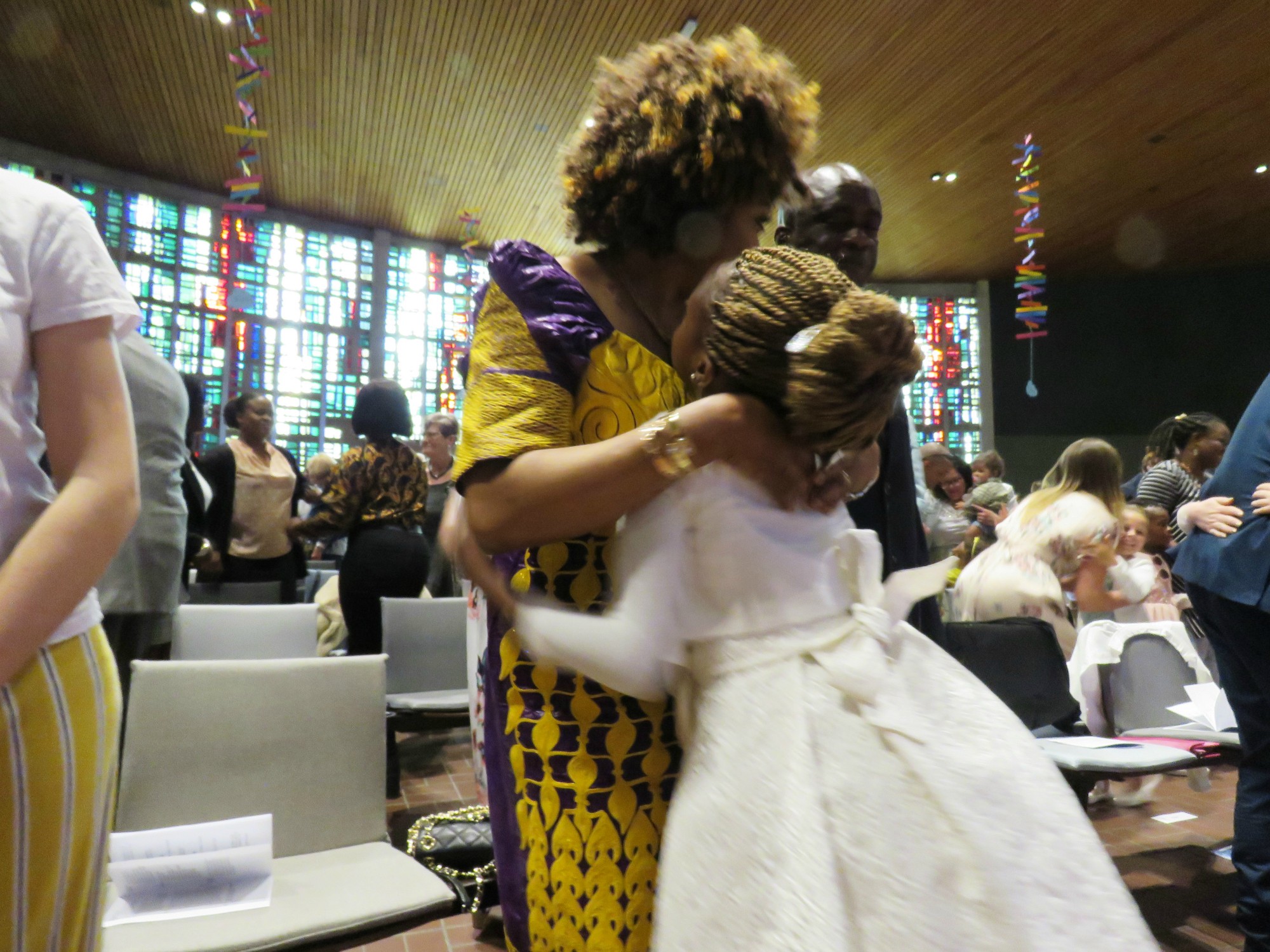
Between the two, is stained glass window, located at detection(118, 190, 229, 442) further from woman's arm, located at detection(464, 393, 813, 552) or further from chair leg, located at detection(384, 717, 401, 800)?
woman's arm, located at detection(464, 393, 813, 552)

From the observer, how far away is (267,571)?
4.33 m

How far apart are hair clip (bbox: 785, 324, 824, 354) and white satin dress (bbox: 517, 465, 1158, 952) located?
116 mm

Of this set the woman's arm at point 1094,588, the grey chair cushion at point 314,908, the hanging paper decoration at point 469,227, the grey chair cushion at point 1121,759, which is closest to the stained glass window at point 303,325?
the hanging paper decoration at point 469,227

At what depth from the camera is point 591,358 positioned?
0.82m

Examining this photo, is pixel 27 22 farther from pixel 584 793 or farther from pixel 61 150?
pixel 584 793

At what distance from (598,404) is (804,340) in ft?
0.75

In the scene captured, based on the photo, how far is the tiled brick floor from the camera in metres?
2.61

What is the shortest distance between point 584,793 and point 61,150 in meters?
12.0

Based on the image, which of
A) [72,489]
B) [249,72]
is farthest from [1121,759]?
[249,72]

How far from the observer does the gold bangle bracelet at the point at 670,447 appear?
69cm

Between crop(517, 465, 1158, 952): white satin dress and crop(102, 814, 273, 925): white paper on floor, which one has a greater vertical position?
crop(517, 465, 1158, 952): white satin dress

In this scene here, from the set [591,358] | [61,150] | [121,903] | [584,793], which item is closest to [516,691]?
[584,793]

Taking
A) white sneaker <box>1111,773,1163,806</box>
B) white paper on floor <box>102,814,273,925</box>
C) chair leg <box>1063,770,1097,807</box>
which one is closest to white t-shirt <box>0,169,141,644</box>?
white paper on floor <box>102,814,273,925</box>

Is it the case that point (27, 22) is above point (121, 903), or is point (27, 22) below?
above
